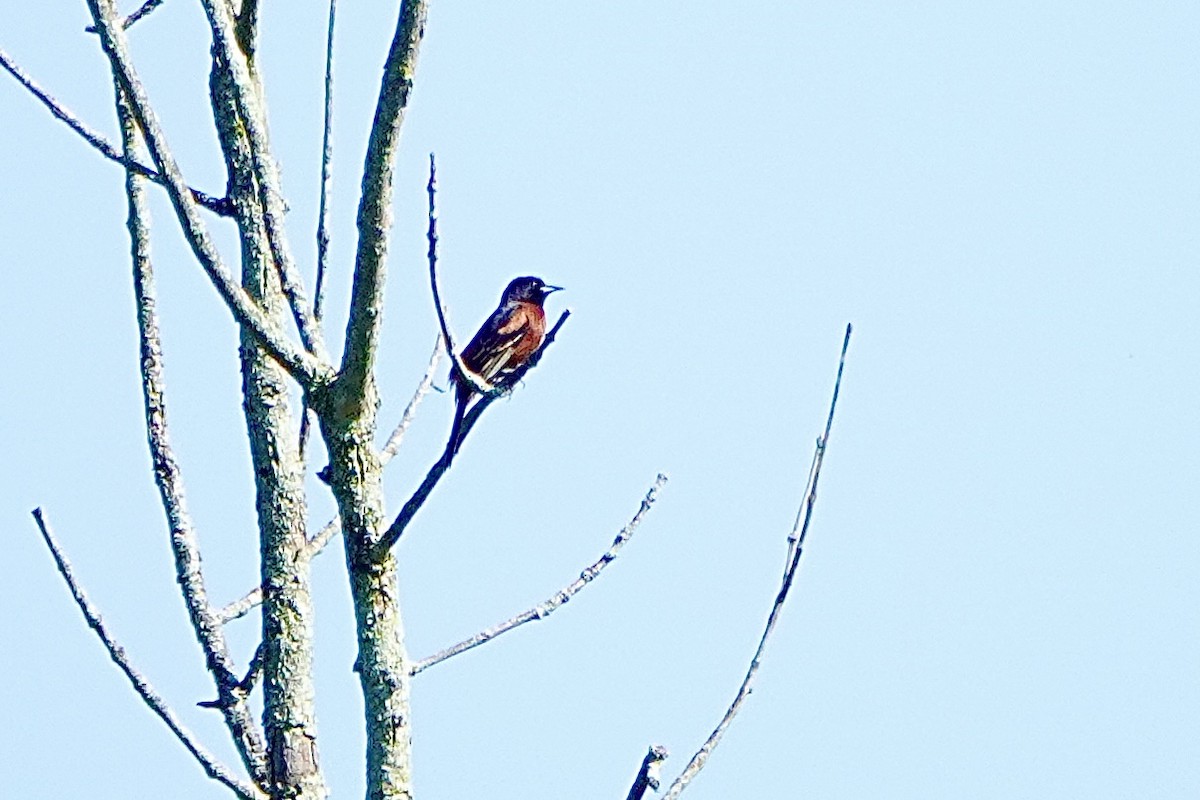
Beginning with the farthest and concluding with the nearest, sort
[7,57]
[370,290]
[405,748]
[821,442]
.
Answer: [7,57]
[821,442]
[405,748]
[370,290]

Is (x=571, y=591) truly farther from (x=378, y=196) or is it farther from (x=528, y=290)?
(x=528, y=290)

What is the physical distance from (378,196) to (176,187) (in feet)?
1.14

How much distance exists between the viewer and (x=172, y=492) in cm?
354

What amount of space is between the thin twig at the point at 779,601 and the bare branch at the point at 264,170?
0.97m

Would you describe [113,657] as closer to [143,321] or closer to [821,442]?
[143,321]

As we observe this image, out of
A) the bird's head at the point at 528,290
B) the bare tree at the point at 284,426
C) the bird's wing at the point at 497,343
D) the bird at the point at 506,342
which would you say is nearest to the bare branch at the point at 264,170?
the bare tree at the point at 284,426

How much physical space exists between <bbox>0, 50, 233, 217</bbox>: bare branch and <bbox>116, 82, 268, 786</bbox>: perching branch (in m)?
0.14

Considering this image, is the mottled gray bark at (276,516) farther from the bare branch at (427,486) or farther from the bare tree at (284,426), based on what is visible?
the bare branch at (427,486)

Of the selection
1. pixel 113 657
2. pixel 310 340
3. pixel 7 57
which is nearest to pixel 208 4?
pixel 7 57

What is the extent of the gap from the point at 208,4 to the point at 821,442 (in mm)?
1561

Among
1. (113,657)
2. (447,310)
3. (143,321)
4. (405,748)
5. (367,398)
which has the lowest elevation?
(405,748)

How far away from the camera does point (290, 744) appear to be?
11.2 feet

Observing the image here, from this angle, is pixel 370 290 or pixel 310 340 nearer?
pixel 370 290

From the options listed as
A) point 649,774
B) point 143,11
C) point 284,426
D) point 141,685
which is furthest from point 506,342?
point 649,774
